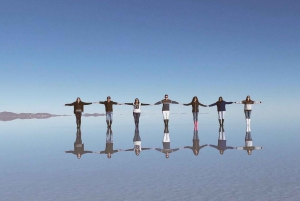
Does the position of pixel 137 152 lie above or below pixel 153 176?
above

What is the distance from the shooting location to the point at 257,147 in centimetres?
2022

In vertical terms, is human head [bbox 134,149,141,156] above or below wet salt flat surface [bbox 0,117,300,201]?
above

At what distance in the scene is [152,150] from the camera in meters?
19.7

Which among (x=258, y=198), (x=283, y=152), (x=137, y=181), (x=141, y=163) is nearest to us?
(x=258, y=198)

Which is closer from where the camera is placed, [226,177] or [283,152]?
[226,177]

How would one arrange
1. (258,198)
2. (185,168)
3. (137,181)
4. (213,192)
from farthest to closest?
1. (185,168)
2. (137,181)
3. (213,192)
4. (258,198)

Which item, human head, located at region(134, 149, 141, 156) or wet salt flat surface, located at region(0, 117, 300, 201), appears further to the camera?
human head, located at region(134, 149, 141, 156)

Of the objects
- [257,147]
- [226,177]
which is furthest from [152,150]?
[226,177]

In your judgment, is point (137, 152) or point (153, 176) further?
point (137, 152)

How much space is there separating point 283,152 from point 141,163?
7.67m

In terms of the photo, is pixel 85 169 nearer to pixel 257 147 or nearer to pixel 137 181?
pixel 137 181

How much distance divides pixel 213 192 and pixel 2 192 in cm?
599

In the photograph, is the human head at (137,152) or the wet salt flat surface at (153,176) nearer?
the wet salt flat surface at (153,176)

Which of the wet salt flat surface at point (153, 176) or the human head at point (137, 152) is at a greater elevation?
the human head at point (137, 152)
